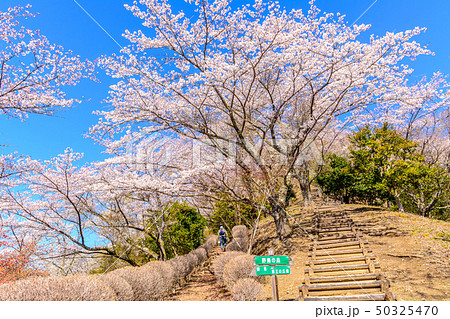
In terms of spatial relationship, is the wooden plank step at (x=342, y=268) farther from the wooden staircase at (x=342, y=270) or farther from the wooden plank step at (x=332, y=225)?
the wooden plank step at (x=332, y=225)

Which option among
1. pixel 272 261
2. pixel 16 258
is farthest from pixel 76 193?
pixel 272 261

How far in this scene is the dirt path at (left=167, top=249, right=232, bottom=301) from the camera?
312 inches

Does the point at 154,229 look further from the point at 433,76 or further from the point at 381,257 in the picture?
the point at 433,76

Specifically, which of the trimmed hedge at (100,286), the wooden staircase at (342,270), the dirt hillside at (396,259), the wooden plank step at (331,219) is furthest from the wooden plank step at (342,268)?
the wooden plank step at (331,219)

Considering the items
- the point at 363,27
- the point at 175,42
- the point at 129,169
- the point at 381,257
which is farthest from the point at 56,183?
the point at 363,27

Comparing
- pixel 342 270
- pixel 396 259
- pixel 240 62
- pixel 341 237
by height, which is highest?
pixel 240 62

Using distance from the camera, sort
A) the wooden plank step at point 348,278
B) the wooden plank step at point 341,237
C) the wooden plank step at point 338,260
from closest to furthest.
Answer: the wooden plank step at point 348,278 < the wooden plank step at point 338,260 < the wooden plank step at point 341,237

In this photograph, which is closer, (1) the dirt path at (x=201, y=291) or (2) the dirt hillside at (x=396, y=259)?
(2) the dirt hillside at (x=396, y=259)

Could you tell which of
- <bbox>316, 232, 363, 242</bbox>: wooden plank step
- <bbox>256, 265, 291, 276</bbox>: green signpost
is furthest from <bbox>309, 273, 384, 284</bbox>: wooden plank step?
<bbox>316, 232, 363, 242</bbox>: wooden plank step

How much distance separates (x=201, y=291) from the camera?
9102 mm

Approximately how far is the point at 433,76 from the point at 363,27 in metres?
13.2

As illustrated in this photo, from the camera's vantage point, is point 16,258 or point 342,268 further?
point 16,258

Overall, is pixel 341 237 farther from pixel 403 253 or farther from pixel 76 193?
pixel 76 193

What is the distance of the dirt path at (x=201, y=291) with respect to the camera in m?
7.92
